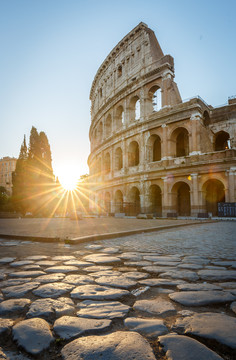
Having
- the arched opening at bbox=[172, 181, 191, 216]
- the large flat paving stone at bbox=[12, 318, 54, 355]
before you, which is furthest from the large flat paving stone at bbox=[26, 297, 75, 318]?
the arched opening at bbox=[172, 181, 191, 216]

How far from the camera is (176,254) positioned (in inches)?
143

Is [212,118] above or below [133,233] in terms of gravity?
above

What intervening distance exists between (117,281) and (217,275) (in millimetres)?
1040

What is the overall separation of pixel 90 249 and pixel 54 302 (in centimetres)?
252

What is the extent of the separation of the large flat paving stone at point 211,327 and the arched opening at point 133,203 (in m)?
21.1

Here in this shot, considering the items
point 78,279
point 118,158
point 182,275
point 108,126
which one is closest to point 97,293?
point 78,279

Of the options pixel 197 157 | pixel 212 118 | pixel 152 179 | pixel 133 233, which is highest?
pixel 212 118

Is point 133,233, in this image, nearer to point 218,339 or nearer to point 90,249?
point 90,249

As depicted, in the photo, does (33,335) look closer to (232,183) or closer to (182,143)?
(232,183)

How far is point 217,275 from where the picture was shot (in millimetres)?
2396

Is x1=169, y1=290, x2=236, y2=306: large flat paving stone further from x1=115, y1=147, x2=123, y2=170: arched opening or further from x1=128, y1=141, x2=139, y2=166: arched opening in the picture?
x1=115, y1=147, x2=123, y2=170: arched opening

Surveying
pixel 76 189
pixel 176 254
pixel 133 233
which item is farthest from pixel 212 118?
pixel 76 189

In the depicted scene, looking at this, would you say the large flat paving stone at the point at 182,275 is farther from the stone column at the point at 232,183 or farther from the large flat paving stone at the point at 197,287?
the stone column at the point at 232,183

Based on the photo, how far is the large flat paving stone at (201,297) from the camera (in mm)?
1673
